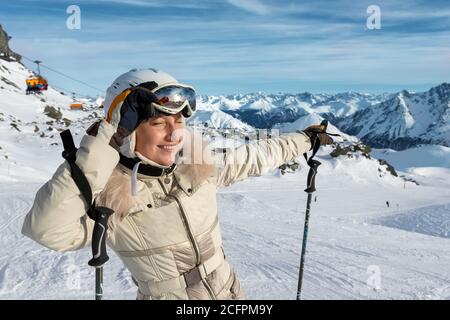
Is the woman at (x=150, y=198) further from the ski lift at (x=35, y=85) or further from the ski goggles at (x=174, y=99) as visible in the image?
the ski lift at (x=35, y=85)

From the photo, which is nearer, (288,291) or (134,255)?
(134,255)

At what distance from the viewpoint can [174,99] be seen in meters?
2.48

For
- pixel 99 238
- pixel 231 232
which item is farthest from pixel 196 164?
pixel 231 232

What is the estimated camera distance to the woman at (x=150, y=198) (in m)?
1.96

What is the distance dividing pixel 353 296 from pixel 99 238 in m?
5.72

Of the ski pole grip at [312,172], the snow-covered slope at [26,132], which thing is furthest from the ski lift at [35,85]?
the ski pole grip at [312,172]

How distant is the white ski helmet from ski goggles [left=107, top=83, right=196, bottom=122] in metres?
0.05

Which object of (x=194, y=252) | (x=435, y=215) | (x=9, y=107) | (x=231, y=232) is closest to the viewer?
(x=194, y=252)

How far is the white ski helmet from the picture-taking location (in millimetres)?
2408

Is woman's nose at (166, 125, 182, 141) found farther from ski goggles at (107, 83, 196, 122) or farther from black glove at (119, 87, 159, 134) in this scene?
black glove at (119, 87, 159, 134)

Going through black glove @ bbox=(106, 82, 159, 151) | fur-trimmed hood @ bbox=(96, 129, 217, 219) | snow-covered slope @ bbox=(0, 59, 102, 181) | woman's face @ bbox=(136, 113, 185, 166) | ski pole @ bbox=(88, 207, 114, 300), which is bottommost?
snow-covered slope @ bbox=(0, 59, 102, 181)

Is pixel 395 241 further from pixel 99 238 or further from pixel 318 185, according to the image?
pixel 318 185

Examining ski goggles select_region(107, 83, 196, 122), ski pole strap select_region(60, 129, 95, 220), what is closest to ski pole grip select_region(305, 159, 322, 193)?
ski goggles select_region(107, 83, 196, 122)

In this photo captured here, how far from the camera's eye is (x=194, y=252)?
257 cm
